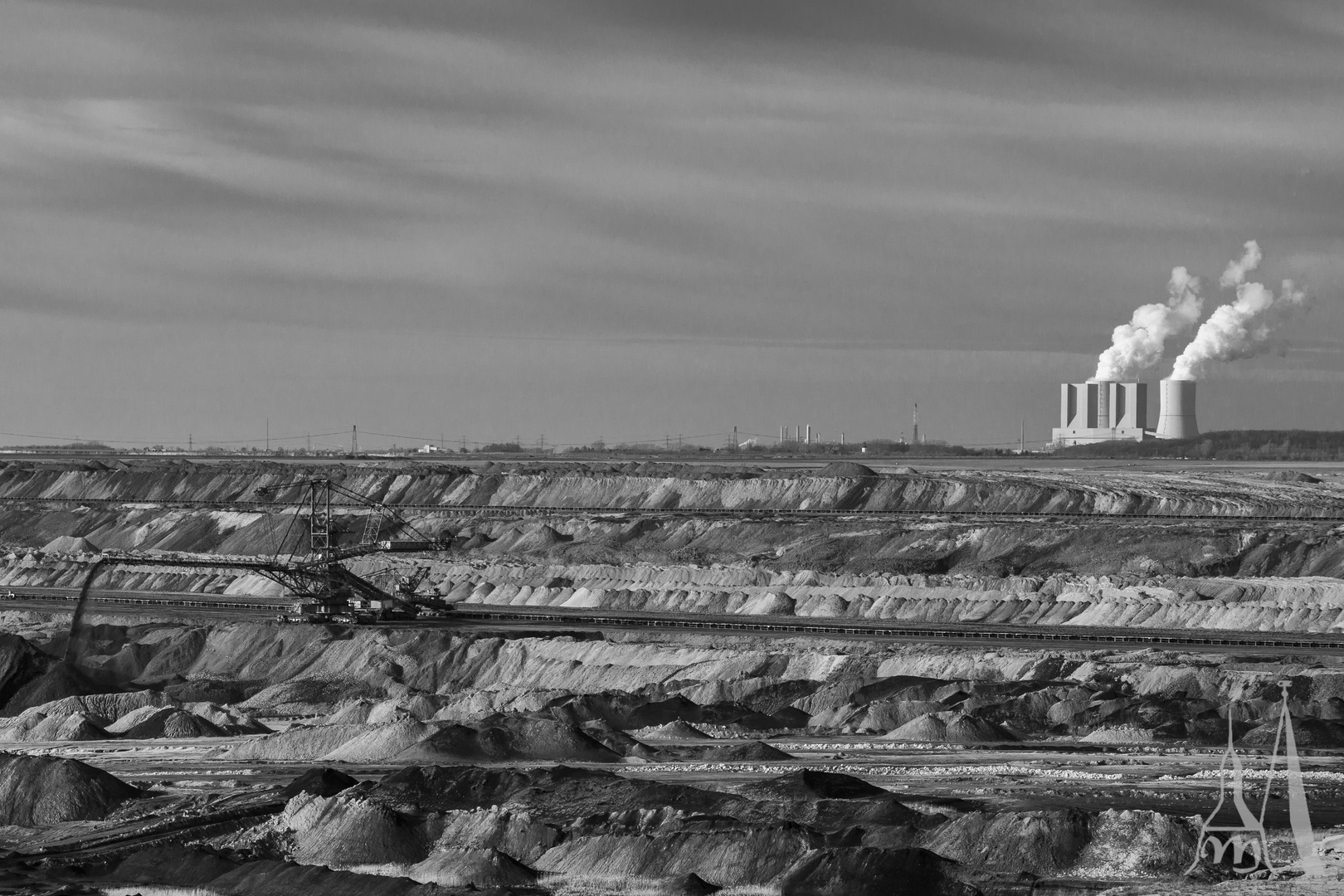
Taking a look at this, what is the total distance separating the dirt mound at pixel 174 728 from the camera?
42.9 meters

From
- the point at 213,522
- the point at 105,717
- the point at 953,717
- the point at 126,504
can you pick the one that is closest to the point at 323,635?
the point at 105,717

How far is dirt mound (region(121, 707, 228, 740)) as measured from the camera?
4294 cm

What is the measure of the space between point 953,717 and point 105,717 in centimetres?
2446

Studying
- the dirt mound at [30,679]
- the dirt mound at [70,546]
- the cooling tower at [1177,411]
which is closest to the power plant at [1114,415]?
the cooling tower at [1177,411]

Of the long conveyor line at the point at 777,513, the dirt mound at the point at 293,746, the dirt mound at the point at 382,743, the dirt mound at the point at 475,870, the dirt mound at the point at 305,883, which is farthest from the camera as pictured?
the long conveyor line at the point at 777,513

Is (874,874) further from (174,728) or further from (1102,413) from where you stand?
(1102,413)

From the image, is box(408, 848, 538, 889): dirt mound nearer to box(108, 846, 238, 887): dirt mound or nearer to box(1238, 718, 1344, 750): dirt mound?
box(108, 846, 238, 887): dirt mound

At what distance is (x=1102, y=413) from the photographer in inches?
7234

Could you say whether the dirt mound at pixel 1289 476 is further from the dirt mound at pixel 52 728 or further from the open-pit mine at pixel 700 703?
the dirt mound at pixel 52 728

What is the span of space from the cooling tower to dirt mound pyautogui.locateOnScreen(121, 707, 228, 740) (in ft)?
444

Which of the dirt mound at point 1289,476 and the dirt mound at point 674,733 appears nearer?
the dirt mound at point 674,733

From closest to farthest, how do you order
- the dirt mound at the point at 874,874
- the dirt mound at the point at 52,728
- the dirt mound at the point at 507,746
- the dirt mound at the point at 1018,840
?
1. the dirt mound at the point at 874,874
2. the dirt mound at the point at 1018,840
3. the dirt mound at the point at 507,746
4. the dirt mound at the point at 52,728

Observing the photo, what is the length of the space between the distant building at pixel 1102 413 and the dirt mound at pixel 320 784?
153 m

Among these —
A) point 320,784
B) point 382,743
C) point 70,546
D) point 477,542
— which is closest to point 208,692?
point 382,743
